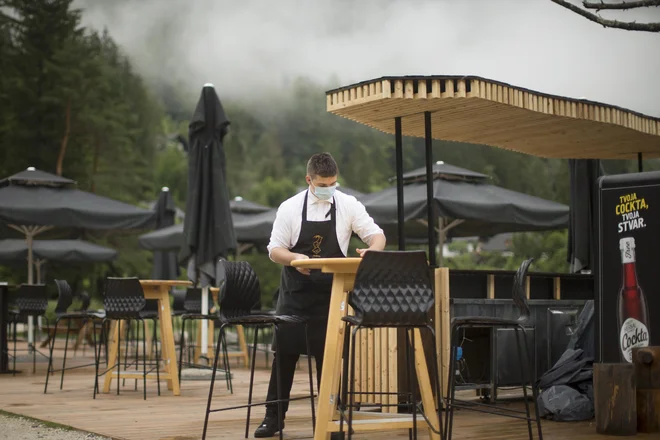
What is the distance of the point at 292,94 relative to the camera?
73.1m

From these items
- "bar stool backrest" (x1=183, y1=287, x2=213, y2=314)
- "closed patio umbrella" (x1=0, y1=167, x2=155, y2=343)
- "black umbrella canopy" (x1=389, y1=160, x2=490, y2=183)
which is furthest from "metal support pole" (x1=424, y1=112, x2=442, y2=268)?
"closed patio umbrella" (x1=0, y1=167, x2=155, y2=343)

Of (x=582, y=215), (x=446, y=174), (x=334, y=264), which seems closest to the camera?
(x=334, y=264)

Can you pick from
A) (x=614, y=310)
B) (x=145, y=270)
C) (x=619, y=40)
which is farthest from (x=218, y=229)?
(x=619, y=40)

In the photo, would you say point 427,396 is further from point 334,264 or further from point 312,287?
point 312,287

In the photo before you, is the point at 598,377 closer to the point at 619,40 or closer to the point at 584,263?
the point at 584,263

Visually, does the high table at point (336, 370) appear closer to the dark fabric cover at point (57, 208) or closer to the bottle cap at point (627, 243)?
the bottle cap at point (627, 243)

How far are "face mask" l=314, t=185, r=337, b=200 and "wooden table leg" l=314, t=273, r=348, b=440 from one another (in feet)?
2.07

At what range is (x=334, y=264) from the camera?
4258mm

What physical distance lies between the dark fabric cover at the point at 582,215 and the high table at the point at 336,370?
4.79 metres

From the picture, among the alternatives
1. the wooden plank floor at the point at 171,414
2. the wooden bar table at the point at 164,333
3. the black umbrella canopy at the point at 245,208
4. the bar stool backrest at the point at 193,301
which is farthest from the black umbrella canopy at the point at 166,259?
the wooden bar table at the point at 164,333

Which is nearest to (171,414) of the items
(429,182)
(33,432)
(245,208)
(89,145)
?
→ (33,432)

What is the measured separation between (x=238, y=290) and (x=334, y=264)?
1230 mm

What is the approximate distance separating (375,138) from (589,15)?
53.2 m

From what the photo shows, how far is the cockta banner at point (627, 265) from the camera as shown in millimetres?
5625
